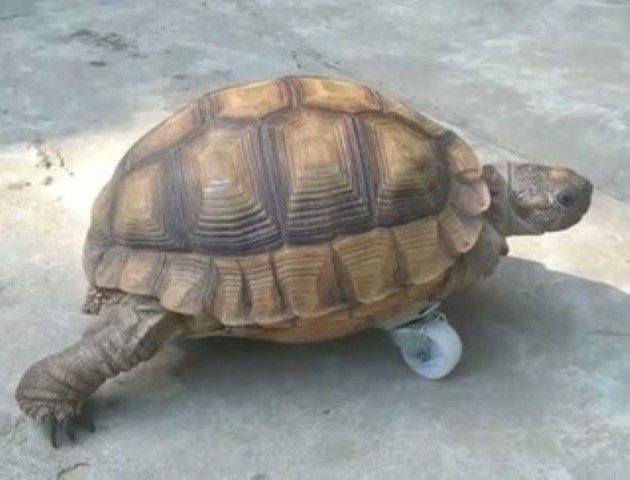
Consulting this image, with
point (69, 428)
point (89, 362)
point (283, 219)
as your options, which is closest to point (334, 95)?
point (283, 219)

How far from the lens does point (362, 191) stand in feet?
7.76

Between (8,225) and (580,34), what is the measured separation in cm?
237

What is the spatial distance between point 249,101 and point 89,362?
0.62 meters

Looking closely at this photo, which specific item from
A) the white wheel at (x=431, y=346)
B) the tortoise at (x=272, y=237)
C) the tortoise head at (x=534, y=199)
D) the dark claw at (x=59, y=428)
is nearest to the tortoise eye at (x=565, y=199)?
the tortoise head at (x=534, y=199)

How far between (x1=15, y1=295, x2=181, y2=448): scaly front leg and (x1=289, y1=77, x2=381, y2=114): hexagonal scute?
525 millimetres

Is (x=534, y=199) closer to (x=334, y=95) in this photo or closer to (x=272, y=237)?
(x=334, y=95)

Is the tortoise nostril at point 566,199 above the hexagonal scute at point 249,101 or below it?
below

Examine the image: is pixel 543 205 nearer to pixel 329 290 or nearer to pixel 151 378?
pixel 329 290

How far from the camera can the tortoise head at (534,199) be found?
104 inches

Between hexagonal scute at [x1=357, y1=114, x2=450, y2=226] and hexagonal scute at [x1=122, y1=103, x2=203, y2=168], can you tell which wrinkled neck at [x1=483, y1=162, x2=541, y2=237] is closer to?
hexagonal scute at [x1=357, y1=114, x2=450, y2=226]

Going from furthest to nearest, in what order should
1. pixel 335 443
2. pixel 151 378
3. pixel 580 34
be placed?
pixel 580 34 < pixel 151 378 < pixel 335 443

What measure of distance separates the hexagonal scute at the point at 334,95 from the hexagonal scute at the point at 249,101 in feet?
0.12

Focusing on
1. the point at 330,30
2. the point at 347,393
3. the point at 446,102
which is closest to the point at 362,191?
the point at 347,393

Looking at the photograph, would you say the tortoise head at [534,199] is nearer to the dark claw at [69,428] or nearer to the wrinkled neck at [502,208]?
the wrinkled neck at [502,208]
